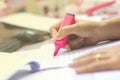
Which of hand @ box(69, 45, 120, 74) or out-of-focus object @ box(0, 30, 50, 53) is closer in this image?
hand @ box(69, 45, 120, 74)

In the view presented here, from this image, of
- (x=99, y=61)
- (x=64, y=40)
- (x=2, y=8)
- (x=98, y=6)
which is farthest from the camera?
(x=98, y=6)

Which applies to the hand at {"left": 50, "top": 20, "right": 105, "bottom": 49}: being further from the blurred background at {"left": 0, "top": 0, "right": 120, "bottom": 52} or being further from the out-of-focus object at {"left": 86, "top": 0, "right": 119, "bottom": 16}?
the out-of-focus object at {"left": 86, "top": 0, "right": 119, "bottom": 16}

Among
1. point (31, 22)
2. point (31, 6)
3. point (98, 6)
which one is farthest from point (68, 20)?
point (31, 6)

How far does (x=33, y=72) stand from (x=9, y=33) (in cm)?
44

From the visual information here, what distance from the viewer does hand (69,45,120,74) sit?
0.48m

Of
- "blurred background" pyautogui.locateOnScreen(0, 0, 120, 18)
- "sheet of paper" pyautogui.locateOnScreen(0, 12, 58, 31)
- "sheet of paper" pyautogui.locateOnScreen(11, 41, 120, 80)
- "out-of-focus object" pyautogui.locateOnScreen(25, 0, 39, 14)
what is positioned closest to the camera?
"sheet of paper" pyautogui.locateOnScreen(11, 41, 120, 80)

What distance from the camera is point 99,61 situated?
503 mm

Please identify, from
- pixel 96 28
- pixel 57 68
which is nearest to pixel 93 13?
pixel 96 28

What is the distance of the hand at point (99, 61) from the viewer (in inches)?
19.0

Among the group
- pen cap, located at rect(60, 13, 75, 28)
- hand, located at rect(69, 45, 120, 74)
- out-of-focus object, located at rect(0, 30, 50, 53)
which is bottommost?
out-of-focus object, located at rect(0, 30, 50, 53)

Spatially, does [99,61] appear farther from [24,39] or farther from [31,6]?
[31,6]

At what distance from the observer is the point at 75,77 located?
0.47m

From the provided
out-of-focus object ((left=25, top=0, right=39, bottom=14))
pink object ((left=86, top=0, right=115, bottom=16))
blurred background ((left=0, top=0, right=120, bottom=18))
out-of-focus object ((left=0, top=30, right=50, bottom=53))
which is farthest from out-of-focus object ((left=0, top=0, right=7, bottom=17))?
pink object ((left=86, top=0, right=115, bottom=16))

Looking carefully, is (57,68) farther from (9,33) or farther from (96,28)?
(9,33)
